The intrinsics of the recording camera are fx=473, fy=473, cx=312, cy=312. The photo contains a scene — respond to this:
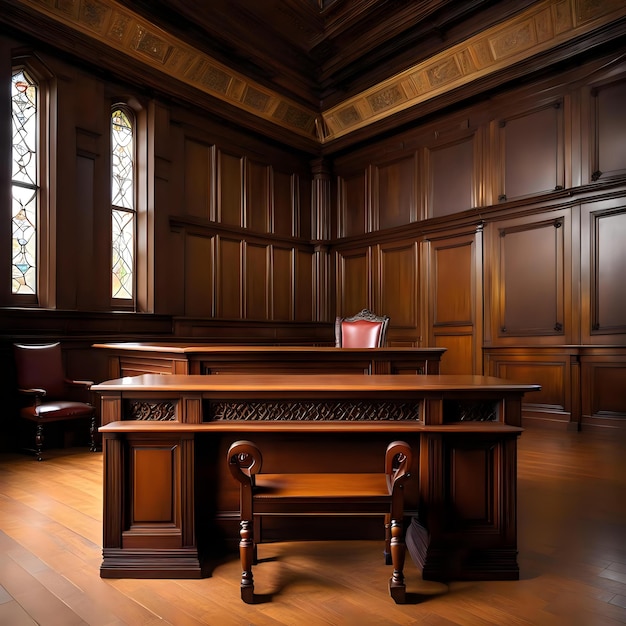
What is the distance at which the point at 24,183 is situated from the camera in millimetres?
5141

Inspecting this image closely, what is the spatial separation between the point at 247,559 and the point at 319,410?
696 millimetres

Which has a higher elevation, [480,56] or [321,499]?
[480,56]

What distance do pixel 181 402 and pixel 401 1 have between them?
616cm

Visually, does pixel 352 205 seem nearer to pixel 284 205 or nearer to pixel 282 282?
pixel 284 205

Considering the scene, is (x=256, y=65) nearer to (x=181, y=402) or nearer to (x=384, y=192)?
(x=384, y=192)

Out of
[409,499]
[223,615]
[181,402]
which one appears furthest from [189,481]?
[409,499]

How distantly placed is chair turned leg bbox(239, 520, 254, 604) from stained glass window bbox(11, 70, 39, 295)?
437 cm

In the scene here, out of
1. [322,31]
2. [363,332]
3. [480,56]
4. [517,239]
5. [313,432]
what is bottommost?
[313,432]

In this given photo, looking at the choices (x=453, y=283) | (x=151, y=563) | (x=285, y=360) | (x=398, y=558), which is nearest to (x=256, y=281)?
(x=453, y=283)

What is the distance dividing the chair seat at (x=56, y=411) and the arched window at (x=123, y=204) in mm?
1759

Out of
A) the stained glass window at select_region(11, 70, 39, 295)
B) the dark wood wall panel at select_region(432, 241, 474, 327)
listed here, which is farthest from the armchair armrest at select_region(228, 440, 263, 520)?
the dark wood wall panel at select_region(432, 241, 474, 327)

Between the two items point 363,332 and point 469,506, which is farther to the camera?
point 363,332

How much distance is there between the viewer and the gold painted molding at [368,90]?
5234mm

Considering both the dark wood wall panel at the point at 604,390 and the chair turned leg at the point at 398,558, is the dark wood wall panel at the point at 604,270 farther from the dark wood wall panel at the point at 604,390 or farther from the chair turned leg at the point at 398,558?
the chair turned leg at the point at 398,558
